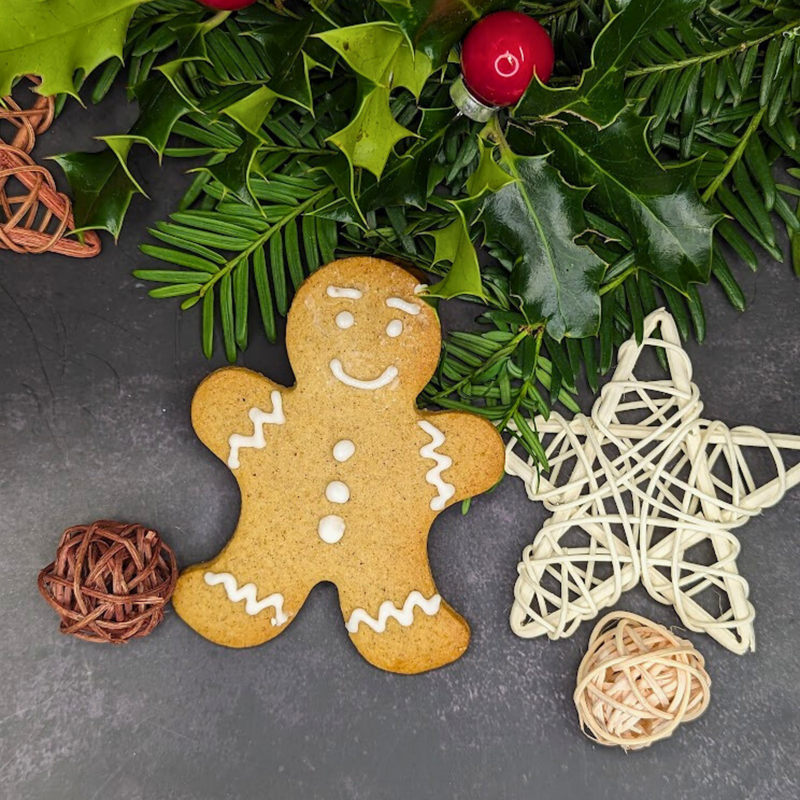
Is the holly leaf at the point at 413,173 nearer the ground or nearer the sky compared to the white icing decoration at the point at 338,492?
nearer the sky

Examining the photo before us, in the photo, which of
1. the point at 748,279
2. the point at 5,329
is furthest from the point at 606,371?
the point at 5,329

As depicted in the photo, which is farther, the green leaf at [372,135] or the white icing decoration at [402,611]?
the white icing decoration at [402,611]

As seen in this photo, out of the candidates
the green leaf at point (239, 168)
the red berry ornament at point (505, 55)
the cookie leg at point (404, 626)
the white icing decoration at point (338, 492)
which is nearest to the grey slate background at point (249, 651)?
the cookie leg at point (404, 626)

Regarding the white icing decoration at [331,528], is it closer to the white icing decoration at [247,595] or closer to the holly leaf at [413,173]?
the white icing decoration at [247,595]

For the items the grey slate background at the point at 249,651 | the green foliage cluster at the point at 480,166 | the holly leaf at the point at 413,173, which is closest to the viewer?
the green foliage cluster at the point at 480,166

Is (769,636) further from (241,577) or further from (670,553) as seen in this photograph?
(241,577)

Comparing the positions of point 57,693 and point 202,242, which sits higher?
point 202,242
